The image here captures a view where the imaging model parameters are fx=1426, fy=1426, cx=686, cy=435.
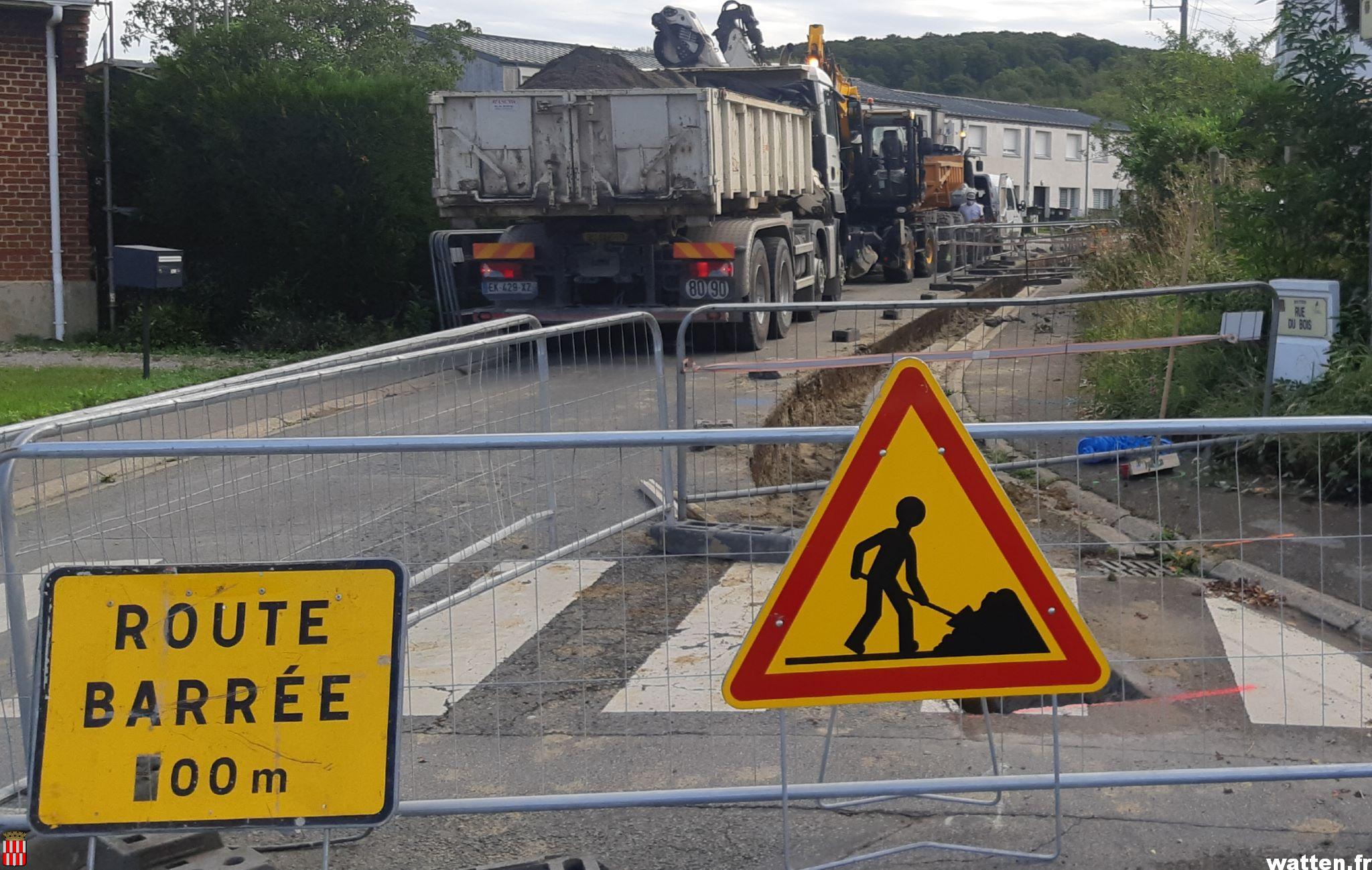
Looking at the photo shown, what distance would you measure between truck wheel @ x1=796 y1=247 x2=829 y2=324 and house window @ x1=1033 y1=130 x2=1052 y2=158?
5450 centimetres

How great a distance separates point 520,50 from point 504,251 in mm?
49909

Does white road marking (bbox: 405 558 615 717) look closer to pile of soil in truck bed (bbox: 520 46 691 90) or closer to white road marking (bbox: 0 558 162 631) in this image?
white road marking (bbox: 0 558 162 631)

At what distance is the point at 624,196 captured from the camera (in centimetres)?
1501

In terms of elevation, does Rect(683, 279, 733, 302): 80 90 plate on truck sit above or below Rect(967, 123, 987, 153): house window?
below

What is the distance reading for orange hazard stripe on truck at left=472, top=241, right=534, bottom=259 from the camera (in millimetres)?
16109

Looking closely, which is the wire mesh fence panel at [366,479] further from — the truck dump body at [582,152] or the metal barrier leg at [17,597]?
the truck dump body at [582,152]

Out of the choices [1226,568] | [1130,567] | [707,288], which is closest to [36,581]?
[1130,567]

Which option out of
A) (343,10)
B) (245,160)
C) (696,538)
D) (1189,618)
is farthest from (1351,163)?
(343,10)

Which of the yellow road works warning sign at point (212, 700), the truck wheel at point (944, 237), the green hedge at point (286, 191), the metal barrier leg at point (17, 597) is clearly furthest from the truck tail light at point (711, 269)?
the truck wheel at point (944, 237)

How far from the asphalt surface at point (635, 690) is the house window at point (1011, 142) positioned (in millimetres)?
65921

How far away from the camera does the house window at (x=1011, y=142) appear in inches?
2746

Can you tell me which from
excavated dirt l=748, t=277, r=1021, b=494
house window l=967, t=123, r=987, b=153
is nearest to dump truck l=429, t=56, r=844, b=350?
excavated dirt l=748, t=277, r=1021, b=494

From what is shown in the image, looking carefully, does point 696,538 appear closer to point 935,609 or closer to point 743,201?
point 935,609

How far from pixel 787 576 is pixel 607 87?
1272 centimetres
